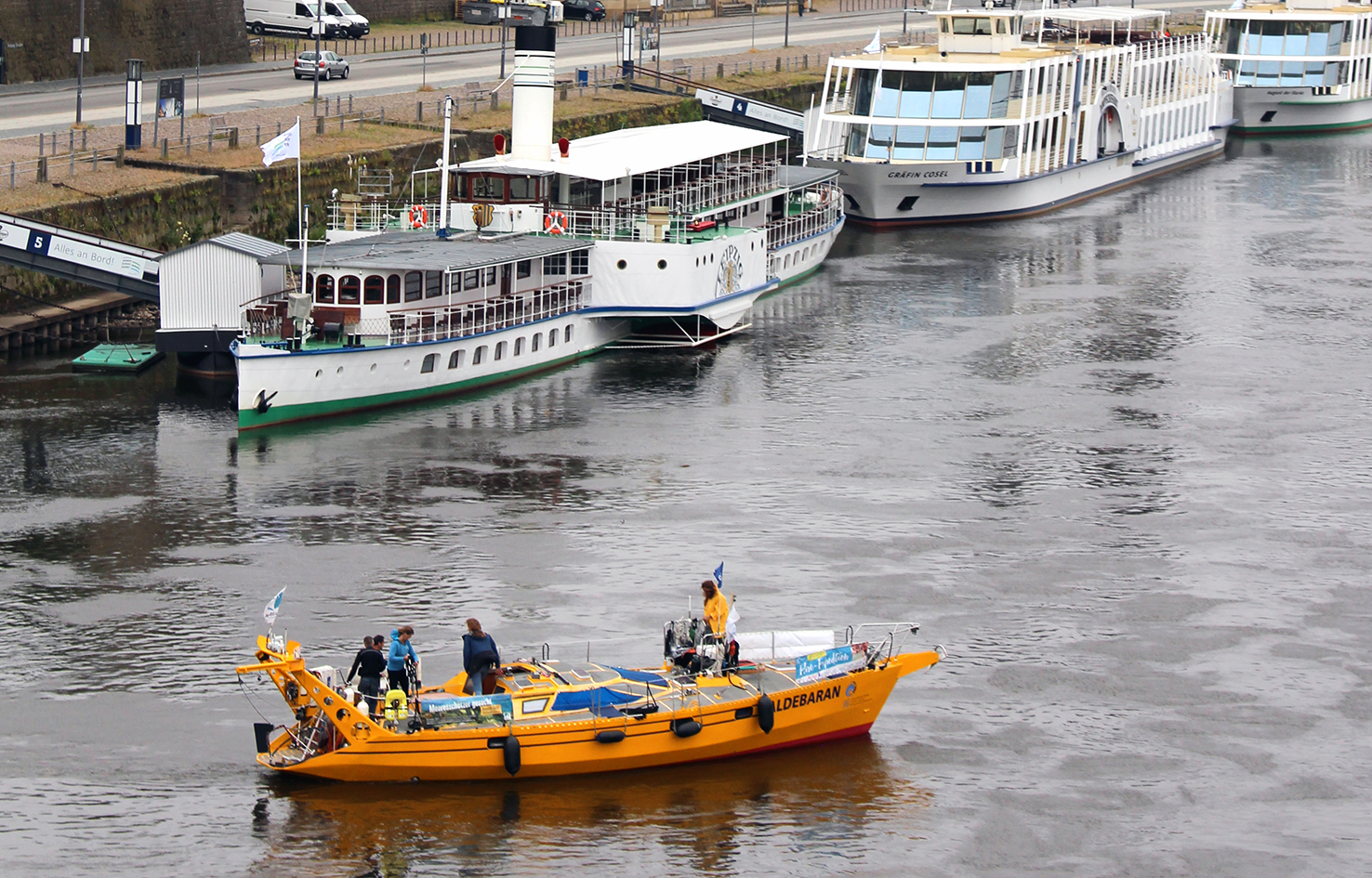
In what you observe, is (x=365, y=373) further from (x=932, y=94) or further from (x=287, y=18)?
(x=287, y=18)

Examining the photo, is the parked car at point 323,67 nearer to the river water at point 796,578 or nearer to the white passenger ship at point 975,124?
the white passenger ship at point 975,124

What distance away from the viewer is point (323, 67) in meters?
94.9

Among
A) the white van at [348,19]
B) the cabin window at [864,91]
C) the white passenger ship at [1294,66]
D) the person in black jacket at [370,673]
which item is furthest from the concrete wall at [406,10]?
the person in black jacket at [370,673]

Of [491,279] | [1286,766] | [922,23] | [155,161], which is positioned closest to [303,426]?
[491,279]

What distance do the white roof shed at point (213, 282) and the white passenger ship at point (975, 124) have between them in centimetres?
3802

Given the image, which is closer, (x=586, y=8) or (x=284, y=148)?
(x=284, y=148)

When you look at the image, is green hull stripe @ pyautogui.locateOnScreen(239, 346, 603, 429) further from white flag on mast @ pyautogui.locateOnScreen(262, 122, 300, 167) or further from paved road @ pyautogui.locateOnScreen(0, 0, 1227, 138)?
paved road @ pyautogui.locateOnScreen(0, 0, 1227, 138)

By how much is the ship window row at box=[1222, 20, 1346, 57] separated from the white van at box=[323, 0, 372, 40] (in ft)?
196

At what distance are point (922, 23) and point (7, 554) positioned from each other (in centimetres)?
11530

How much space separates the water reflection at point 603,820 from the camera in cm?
3177

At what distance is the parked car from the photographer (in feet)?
313

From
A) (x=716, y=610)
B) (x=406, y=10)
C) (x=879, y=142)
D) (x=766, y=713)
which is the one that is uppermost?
(x=406, y=10)

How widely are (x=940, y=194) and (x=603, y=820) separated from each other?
66.1 m

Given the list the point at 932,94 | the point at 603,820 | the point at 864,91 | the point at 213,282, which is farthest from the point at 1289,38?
the point at 603,820
